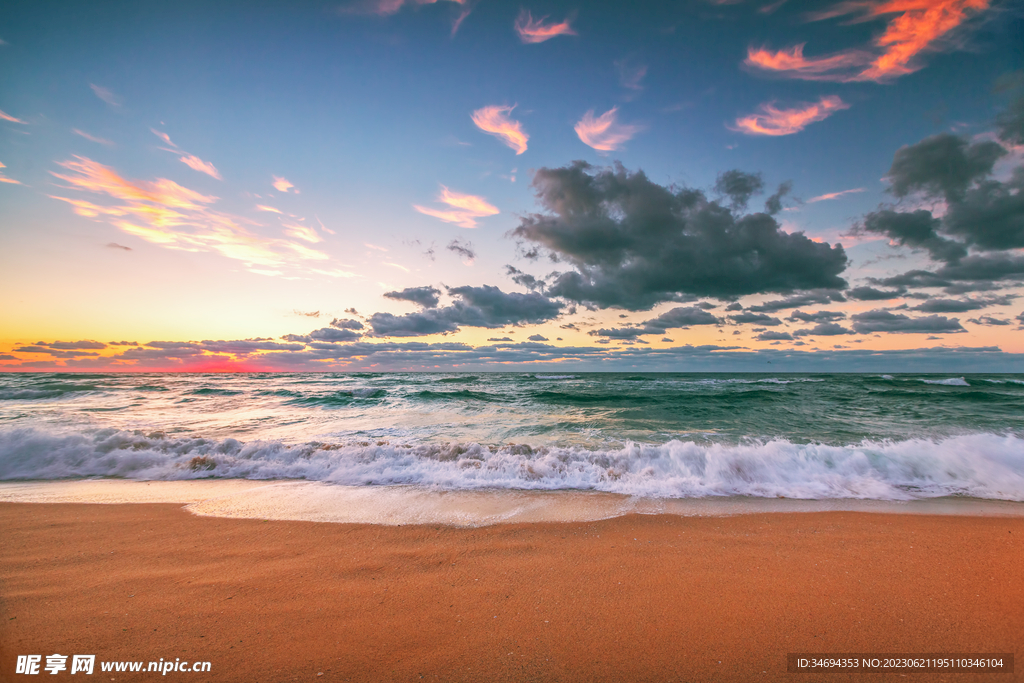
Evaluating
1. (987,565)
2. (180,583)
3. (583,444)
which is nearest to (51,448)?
(180,583)

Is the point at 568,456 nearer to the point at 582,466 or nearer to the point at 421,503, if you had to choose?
the point at 582,466

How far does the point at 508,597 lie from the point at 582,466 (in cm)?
421

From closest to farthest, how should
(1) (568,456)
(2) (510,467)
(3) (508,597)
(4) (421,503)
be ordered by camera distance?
(3) (508,597) < (4) (421,503) < (2) (510,467) < (1) (568,456)

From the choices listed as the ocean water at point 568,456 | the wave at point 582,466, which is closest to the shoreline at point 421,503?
the ocean water at point 568,456

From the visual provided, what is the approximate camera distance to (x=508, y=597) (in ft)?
9.87

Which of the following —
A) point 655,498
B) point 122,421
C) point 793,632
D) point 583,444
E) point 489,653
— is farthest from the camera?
point 122,421

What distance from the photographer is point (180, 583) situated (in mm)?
3242

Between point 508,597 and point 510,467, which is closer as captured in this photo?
point 508,597

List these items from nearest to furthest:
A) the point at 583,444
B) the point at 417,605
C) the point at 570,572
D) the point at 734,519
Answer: the point at 417,605, the point at 570,572, the point at 734,519, the point at 583,444

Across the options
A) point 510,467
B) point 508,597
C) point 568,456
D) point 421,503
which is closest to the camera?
point 508,597

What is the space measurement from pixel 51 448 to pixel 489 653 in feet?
33.7

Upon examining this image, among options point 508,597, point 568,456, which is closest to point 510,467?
point 568,456

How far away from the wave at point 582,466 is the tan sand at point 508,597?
1598 millimetres

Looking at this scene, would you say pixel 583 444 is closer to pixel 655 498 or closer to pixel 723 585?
pixel 655 498
